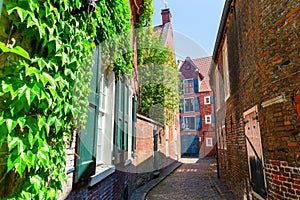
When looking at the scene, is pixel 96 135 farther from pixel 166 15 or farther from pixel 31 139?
pixel 166 15

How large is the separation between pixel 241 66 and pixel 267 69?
162 cm

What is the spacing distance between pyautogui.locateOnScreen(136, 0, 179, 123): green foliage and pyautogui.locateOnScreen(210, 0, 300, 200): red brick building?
6638mm

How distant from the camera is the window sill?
9.62 ft

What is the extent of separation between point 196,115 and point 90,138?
22.2 metres

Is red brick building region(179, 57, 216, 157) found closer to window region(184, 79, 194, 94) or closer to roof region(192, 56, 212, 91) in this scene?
window region(184, 79, 194, 94)

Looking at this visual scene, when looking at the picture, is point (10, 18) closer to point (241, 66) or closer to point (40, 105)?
point (40, 105)

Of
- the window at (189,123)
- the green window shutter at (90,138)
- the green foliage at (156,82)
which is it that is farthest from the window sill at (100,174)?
the window at (189,123)

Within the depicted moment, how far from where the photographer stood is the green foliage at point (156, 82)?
1168 centimetres

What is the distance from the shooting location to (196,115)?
78.4 feet

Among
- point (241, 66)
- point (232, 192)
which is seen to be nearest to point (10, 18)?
point (241, 66)

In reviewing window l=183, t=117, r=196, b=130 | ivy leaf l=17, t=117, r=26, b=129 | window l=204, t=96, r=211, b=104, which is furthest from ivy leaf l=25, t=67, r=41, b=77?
window l=183, t=117, r=196, b=130

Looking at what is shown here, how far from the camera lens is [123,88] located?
5105mm

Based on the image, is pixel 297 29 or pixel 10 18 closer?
pixel 10 18

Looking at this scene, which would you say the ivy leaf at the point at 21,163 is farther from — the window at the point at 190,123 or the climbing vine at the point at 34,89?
the window at the point at 190,123
